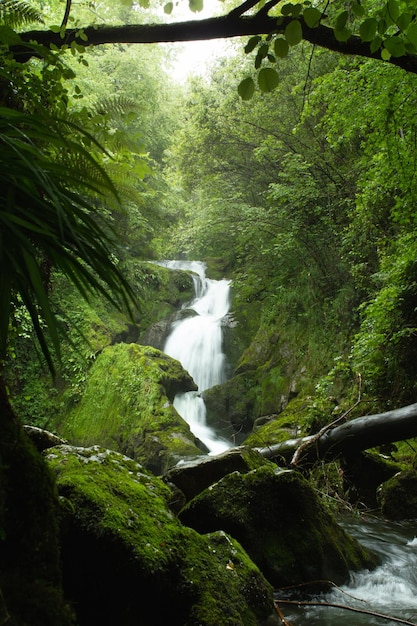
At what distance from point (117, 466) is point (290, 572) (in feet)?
4.89

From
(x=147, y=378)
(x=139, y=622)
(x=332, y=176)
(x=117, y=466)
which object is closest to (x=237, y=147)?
(x=332, y=176)

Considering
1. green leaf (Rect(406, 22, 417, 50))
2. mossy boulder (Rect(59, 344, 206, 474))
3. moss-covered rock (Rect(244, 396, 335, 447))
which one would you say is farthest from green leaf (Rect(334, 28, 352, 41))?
mossy boulder (Rect(59, 344, 206, 474))

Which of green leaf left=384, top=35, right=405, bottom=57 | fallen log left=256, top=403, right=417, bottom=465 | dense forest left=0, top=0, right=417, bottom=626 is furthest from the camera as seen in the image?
fallen log left=256, top=403, right=417, bottom=465

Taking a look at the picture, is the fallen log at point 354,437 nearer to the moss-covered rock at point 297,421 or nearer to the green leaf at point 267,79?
the moss-covered rock at point 297,421

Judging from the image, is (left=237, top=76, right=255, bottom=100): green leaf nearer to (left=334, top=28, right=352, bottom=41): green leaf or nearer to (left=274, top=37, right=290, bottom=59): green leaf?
(left=274, top=37, right=290, bottom=59): green leaf

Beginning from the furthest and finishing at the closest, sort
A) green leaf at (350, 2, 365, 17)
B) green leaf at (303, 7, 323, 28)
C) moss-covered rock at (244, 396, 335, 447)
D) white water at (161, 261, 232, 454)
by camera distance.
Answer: white water at (161, 261, 232, 454), moss-covered rock at (244, 396, 335, 447), green leaf at (350, 2, 365, 17), green leaf at (303, 7, 323, 28)

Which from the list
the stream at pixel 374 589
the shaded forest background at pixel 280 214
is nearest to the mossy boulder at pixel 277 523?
A: the stream at pixel 374 589

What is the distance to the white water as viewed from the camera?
980 cm

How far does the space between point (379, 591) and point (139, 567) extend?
227 centimetres

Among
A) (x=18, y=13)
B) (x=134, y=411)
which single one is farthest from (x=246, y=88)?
(x=134, y=411)

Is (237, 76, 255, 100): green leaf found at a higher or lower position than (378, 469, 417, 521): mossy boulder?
higher

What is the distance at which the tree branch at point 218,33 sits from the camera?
1820mm

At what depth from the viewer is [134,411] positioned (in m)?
7.91

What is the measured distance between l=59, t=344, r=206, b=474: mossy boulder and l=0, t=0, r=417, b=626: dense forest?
17.1 inches
